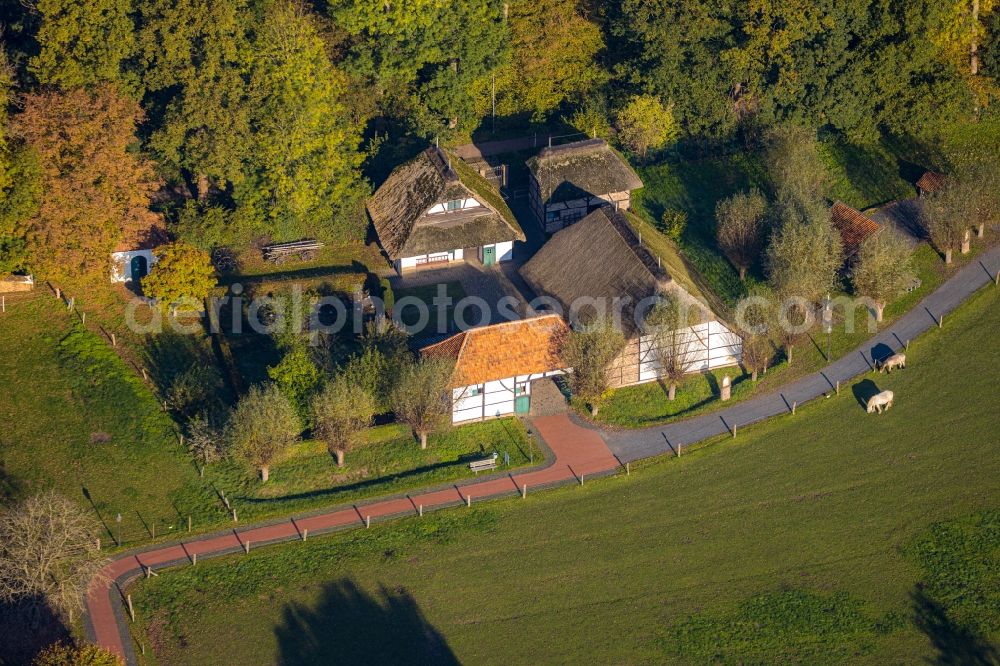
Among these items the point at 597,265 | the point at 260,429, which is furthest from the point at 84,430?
the point at 597,265

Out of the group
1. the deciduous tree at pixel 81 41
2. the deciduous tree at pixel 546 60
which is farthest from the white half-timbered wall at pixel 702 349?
the deciduous tree at pixel 81 41

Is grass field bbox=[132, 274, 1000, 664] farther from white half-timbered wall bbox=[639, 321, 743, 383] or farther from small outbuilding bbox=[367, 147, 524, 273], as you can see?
small outbuilding bbox=[367, 147, 524, 273]

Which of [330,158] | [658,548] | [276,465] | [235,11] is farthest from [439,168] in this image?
[658,548]

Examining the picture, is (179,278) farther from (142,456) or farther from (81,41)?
(81,41)

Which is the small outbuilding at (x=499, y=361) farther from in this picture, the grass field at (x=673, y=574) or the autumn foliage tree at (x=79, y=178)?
the autumn foliage tree at (x=79, y=178)

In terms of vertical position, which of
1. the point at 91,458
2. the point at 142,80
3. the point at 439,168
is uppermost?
the point at 142,80

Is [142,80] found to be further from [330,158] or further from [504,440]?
[504,440]
